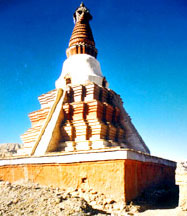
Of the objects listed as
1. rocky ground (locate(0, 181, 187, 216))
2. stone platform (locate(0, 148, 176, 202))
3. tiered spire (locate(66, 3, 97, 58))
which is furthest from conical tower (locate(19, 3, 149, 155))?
rocky ground (locate(0, 181, 187, 216))

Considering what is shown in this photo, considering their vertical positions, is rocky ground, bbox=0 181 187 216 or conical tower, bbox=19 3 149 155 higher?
conical tower, bbox=19 3 149 155

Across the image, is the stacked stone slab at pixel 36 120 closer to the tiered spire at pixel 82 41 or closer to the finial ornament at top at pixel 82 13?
the tiered spire at pixel 82 41

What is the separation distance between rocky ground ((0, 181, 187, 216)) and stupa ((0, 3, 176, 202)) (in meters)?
0.31

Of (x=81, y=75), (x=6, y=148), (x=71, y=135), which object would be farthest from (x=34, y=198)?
(x=6, y=148)

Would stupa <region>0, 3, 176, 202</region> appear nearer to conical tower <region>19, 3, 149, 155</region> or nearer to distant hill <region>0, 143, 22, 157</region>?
conical tower <region>19, 3, 149, 155</region>

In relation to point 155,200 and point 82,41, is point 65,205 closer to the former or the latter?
point 155,200

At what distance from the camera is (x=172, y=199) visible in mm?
8336

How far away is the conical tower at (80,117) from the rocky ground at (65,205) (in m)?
2.60

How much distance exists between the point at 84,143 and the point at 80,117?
174 cm

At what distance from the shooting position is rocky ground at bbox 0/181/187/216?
541 cm

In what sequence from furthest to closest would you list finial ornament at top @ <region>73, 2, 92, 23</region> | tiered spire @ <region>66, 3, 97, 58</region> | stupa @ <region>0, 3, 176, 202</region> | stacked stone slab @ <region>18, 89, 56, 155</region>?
finial ornament at top @ <region>73, 2, 92, 23</region> → tiered spire @ <region>66, 3, 97, 58</region> → stacked stone slab @ <region>18, 89, 56, 155</region> → stupa @ <region>0, 3, 176, 202</region>

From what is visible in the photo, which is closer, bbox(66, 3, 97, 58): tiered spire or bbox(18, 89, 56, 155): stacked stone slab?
bbox(18, 89, 56, 155): stacked stone slab

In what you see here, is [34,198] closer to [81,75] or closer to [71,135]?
[71,135]

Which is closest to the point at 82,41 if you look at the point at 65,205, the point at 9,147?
the point at 65,205
